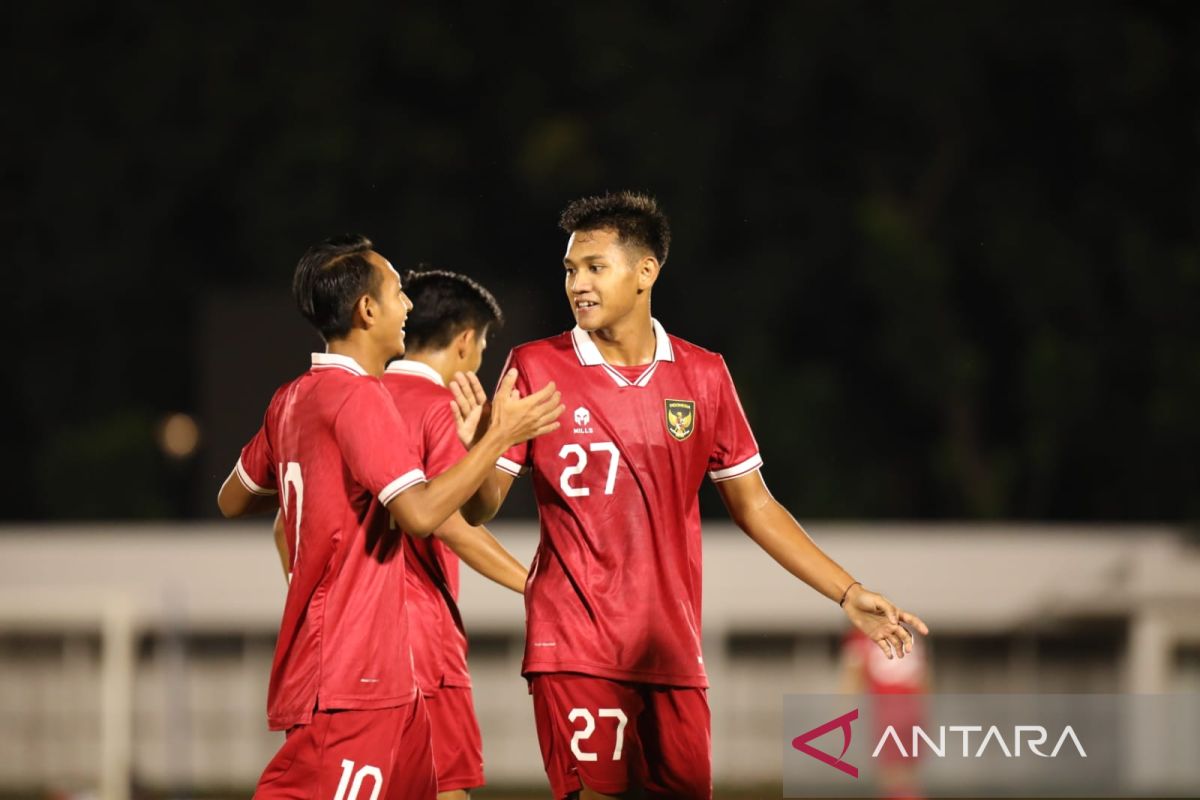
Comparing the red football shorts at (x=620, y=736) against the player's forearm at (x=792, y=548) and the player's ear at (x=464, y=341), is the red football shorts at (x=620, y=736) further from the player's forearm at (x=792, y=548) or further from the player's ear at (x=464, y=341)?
the player's ear at (x=464, y=341)

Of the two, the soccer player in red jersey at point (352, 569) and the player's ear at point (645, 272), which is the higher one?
the player's ear at point (645, 272)

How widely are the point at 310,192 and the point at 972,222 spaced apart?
8500mm

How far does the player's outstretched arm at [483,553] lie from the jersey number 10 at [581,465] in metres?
0.49

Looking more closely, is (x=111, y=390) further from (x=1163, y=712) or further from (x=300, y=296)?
(x=300, y=296)

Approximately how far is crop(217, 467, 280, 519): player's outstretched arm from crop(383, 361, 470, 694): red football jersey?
467mm

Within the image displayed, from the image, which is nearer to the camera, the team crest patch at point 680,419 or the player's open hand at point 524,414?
the player's open hand at point 524,414

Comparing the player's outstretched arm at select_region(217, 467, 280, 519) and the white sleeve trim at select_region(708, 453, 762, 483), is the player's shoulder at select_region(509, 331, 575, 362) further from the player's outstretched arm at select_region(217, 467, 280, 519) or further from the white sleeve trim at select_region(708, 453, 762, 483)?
the player's outstretched arm at select_region(217, 467, 280, 519)

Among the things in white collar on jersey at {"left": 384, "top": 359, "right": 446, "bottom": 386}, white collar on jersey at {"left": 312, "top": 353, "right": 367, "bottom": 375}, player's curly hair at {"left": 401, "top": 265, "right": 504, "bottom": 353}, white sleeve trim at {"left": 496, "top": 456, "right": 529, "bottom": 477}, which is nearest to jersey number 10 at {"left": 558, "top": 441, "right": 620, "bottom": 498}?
white sleeve trim at {"left": 496, "top": 456, "right": 529, "bottom": 477}

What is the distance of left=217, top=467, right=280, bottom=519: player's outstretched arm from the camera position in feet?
15.7

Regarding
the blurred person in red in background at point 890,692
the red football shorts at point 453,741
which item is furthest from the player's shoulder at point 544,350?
the blurred person in red in background at point 890,692

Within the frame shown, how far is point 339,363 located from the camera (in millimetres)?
4430

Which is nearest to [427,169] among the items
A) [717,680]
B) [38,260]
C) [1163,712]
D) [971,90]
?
[38,260]

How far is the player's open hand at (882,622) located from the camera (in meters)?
4.61

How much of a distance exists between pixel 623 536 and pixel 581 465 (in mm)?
210
